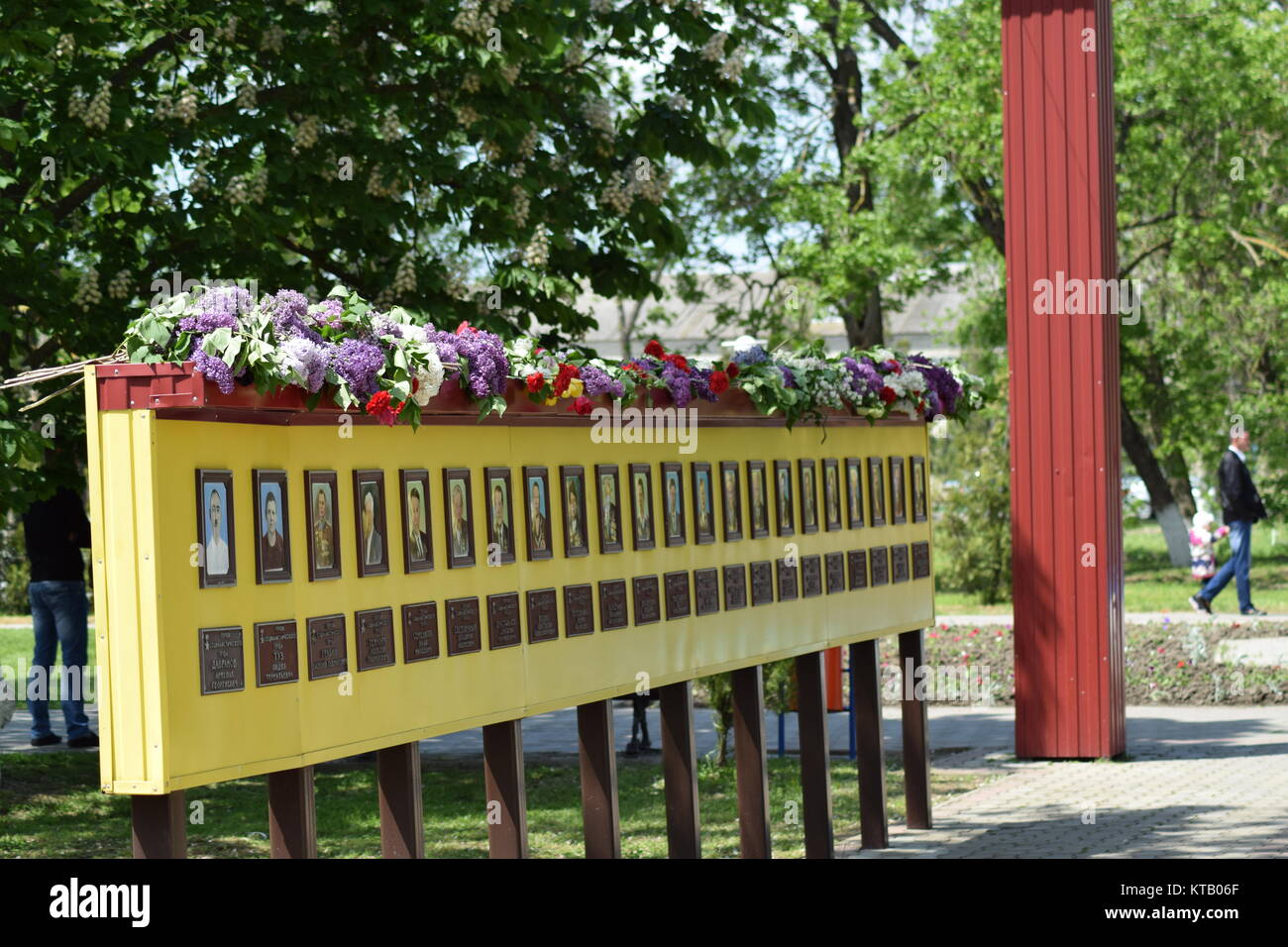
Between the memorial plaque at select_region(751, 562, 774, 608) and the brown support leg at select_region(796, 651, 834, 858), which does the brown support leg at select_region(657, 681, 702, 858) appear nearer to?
the memorial plaque at select_region(751, 562, 774, 608)

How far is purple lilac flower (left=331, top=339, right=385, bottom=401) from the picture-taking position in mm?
5641

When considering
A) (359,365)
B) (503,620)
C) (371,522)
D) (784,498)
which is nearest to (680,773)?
(784,498)

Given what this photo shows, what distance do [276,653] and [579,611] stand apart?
166 centimetres

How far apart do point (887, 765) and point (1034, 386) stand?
2.73 metres

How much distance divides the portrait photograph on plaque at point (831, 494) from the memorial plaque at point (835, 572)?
0.14 metres

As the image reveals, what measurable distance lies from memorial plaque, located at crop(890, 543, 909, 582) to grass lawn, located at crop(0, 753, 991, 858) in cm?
145

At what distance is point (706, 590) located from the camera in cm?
787

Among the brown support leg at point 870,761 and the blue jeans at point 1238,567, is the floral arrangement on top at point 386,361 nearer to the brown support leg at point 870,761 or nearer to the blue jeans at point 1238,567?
the brown support leg at point 870,761

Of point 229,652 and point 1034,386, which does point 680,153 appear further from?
point 229,652

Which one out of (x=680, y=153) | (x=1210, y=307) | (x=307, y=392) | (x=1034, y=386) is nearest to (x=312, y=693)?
(x=307, y=392)

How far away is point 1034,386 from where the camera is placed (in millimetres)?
12656

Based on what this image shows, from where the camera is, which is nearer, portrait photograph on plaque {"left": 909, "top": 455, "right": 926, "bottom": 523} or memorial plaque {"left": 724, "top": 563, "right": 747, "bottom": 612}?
memorial plaque {"left": 724, "top": 563, "right": 747, "bottom": 612}

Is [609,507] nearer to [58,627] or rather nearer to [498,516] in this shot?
[498,516]

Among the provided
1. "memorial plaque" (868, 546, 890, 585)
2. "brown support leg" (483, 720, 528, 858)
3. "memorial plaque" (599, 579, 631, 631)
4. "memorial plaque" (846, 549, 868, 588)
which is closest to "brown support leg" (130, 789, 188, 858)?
"brown support leg" (483, 720, 528, 858)
